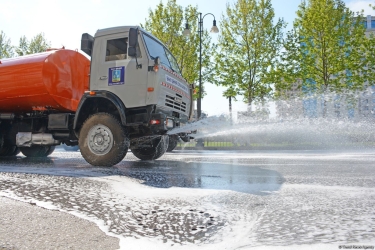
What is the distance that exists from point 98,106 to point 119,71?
2.97ft

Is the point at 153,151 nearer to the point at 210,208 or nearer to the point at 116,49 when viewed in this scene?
the point at 116,49

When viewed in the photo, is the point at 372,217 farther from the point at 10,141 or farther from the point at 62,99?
the point at 10,141

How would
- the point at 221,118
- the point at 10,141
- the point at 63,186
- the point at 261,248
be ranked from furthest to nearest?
the point at 221,118 → the point at 10,141 → the point at 63,186 → the point at 261,248

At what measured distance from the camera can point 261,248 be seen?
189 cm

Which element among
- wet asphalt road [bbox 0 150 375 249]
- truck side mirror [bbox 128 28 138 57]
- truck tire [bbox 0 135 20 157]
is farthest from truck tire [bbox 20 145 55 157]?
wet asphalt road [bbox 0 150 375 249]

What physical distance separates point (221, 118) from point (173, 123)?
420 centimetres

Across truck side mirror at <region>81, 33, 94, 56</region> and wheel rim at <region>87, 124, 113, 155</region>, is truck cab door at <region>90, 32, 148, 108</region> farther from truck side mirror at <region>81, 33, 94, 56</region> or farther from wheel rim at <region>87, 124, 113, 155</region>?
wheel rim at <region>87, 124, 113, 155</region>

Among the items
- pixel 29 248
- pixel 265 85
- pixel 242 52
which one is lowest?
pixel 29 248

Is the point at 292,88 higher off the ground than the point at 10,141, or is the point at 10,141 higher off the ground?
the point at 292,88

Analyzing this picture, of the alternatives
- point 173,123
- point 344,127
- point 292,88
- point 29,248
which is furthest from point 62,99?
point 292,88

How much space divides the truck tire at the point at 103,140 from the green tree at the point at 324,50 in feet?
64.2

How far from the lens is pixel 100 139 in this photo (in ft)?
22.4

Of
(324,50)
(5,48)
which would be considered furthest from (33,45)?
(324,50)

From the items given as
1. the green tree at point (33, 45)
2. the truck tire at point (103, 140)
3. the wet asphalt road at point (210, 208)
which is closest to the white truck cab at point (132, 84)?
the truck tire at point (103, 140)
